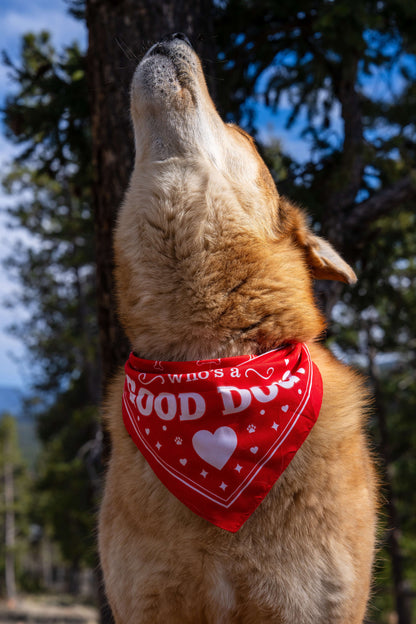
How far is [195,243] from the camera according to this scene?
8.22 ft

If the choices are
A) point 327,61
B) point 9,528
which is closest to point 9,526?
point 9,528

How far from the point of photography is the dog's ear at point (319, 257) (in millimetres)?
2840

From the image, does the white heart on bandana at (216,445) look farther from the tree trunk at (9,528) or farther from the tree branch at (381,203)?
the tree trunk at (9,528)

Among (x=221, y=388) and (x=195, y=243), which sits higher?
(x=195, y=243)

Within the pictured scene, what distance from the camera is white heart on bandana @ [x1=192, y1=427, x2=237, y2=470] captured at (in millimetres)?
2422

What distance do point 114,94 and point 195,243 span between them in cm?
225

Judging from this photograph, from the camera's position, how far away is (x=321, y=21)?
450 centimetres

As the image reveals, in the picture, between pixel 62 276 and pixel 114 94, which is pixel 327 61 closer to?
pixel 114 94

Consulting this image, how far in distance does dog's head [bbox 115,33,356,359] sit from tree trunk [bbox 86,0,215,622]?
140 centimetres

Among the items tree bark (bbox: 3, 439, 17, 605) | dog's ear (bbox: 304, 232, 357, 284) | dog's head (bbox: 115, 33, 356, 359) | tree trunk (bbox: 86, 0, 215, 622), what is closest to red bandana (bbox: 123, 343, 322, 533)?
dog's head (bbox: 115, 33, 356, 359)

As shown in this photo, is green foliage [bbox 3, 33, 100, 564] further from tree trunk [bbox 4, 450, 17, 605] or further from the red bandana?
tree trunk [bbox 4, 450, 17, 605]

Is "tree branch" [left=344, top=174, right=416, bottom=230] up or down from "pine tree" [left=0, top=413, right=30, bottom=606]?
up

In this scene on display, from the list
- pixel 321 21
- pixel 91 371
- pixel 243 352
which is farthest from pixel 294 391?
pixel 91 371

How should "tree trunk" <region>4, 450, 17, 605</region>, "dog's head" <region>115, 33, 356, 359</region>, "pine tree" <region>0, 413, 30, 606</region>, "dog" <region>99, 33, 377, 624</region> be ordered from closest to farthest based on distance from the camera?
"dog" <region>99, 33, 377, 624</region> < "dog's head" <region>115, 33, 356, 359</region> < "pine tree" <region>0, 413, 30, 606</region> < "tree trunk" <region>4, 450, 17, 605</region>
